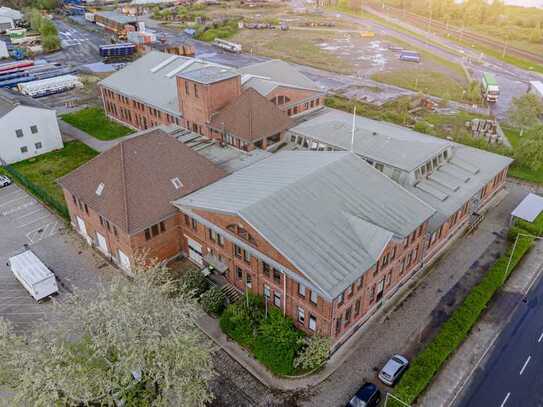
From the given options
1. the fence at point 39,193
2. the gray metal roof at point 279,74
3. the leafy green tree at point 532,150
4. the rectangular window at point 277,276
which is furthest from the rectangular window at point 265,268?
the leafy green tree at point 532,150

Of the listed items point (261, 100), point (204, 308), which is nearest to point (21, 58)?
point (261, 100)

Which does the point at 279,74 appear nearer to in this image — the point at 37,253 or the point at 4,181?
the point at 4,181

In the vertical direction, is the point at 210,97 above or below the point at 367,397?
above

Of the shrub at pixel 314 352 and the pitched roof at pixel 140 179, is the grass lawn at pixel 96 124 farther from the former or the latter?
the shrub at pixel 314 352

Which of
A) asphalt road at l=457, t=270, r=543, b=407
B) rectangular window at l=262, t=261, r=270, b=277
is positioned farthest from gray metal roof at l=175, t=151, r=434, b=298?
asphalt road at l=457, t=270, r=543, b=407

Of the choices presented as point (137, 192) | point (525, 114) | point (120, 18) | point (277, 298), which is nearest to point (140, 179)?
point (137, 192)

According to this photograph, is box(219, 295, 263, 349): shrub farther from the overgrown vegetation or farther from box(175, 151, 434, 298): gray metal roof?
box(175, 151, 434, 298): gray metal roof
